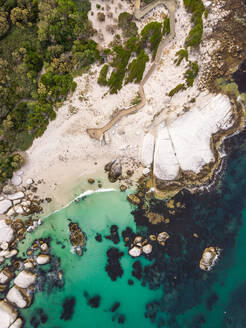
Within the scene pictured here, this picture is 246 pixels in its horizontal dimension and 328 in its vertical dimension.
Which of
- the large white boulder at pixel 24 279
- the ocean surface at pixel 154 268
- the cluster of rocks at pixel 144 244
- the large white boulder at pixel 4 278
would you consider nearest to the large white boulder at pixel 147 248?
the cluster of rocks at pixel 144 244

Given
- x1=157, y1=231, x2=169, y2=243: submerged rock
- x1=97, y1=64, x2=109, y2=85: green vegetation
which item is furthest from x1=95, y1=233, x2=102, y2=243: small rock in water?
x1=97, y1=64, x2=109, y2=85: green vegetation

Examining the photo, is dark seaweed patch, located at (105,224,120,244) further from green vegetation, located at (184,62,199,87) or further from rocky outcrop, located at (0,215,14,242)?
green vegetation, located at (184,62,199,87)

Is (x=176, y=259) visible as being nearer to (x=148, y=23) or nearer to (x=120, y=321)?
(x=120, y=321)

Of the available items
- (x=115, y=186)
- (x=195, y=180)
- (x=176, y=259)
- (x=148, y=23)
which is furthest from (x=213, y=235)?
(x=148, y=23)

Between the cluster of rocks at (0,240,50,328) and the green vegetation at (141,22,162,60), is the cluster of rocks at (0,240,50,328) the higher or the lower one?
the lower one

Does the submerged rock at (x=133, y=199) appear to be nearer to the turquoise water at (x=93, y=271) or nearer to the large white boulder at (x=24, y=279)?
the turquoise water at (x=93, y=271)

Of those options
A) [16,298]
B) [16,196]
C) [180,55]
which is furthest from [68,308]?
[180,55]
